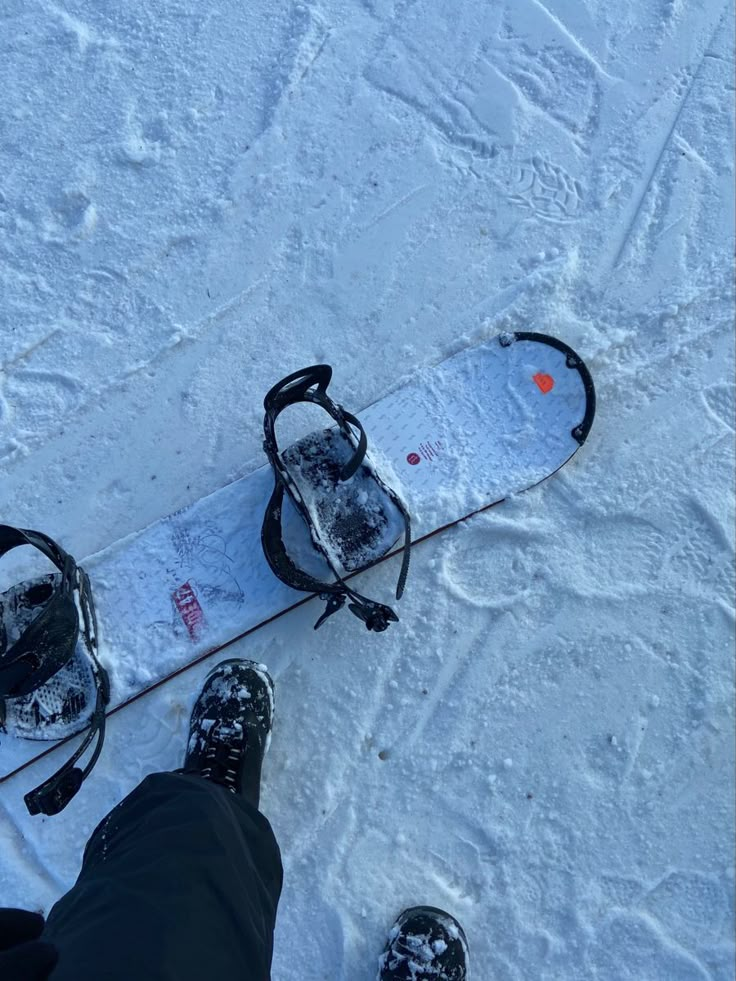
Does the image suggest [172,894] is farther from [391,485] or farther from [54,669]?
[391,485]

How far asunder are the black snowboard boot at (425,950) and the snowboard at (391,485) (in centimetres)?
69

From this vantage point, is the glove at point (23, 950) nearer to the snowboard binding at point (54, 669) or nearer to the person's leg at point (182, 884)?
the person's leg at point (182, 884)

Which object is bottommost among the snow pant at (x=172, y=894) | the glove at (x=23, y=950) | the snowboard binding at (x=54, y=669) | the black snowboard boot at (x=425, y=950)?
the black snowboard boot at (x=425, y=950)

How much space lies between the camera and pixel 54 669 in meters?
1.49

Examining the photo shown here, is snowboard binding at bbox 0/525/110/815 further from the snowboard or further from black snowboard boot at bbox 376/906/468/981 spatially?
black snowboard boot at bbox 376/906/468/981

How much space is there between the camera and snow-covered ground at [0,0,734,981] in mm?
1615

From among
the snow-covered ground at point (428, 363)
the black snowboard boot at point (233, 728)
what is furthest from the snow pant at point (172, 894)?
the snow-covered ground at point (428, 363)

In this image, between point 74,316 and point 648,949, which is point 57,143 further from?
point 648,949

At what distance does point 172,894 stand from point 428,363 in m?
1.38

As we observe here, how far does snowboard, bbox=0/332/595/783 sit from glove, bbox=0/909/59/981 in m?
0.69

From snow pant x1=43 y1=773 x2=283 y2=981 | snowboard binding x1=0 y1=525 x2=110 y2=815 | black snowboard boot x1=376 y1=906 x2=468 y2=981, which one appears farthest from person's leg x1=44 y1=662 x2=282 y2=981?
black snowboard boot x1=376 y1=906 x2=468 y2=981

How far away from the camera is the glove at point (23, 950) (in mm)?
879

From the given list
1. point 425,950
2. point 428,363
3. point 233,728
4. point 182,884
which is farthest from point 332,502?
point 425,950

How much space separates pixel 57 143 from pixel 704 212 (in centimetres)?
190
